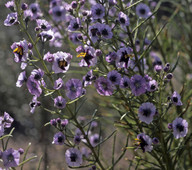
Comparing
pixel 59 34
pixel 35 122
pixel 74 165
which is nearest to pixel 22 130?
pixel 35 122

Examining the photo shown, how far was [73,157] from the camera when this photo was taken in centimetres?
130

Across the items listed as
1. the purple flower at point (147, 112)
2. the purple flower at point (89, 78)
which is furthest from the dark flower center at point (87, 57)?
the purple flower at point (147, 112)

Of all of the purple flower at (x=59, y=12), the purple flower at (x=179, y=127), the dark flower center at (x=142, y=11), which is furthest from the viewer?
the purple flower at (x=59, y=12)

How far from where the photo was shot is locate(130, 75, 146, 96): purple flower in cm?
121

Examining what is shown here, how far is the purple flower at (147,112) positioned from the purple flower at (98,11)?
1.36 feet

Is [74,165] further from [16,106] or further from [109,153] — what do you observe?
[16,106]

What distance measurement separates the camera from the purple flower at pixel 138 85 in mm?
1214

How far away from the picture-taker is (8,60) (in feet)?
15.9

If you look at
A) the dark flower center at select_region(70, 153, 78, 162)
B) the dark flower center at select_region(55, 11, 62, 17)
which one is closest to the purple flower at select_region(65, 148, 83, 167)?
the dark flower center at select_region(70, 153, 78, 162)

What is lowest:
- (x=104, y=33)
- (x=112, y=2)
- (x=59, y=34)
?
(x=104, y=33)

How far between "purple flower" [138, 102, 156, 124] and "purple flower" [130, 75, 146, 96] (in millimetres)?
74

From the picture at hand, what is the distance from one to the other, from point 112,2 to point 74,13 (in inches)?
8.8

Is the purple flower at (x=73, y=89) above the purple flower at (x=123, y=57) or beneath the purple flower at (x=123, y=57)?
beneath

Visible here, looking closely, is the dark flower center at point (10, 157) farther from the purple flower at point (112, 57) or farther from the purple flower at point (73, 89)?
the purple flower at point (112, 57)
